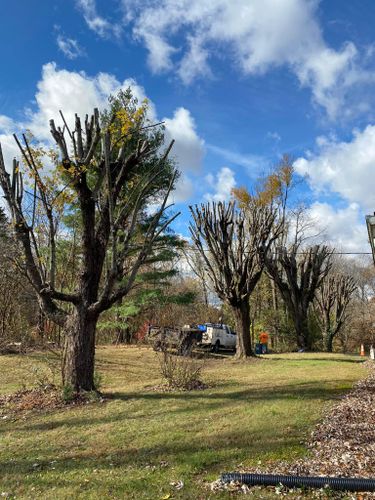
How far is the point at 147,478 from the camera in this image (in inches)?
162

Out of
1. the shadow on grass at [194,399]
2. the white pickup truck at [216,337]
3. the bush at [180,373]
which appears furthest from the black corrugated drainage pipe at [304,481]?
the white pickup truck at [216,337]

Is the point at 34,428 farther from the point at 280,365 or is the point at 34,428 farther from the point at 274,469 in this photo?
the point at 280,365

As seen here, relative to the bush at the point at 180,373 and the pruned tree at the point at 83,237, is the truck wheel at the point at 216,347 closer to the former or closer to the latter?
the bush at the point at 180,373

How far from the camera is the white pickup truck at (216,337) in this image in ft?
68.7

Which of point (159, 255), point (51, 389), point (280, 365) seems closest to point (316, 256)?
point (159, 255)

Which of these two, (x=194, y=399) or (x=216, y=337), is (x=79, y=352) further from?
(x=216, y=337)

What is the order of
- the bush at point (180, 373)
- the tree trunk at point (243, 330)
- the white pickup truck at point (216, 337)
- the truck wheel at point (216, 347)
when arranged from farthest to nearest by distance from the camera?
the truck wheel at point (216, 347) → the white pickup truck at point (216, 337) → the tree trunk at point (243, 330) → the bush at point (180, 373)

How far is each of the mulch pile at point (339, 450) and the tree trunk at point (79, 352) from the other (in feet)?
13.9

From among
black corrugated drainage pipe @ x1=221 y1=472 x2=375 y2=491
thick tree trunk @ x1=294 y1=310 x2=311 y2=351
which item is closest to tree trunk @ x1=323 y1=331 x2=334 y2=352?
thick tree trunk @ x1=294 y1=310 x2=311 y2=351

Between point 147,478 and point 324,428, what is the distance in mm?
2728

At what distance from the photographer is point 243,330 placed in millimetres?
16797

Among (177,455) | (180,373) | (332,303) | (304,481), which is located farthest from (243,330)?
(304,481)

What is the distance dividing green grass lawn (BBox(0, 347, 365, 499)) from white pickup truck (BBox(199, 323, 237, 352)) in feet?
37.3

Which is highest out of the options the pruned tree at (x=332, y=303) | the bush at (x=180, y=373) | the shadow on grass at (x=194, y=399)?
the pruned tree at (x=332, y=303)
